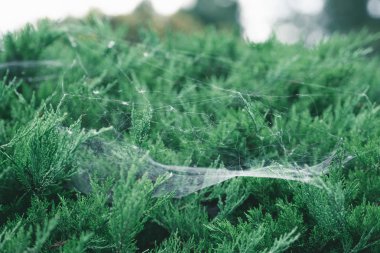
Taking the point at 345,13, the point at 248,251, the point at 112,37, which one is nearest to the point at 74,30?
the point at 112,37

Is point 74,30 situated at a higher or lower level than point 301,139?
higher

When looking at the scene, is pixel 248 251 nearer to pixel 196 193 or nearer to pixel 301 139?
pixel 196 193

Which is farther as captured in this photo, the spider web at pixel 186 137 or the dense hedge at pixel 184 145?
the spider web at pixel 186 137

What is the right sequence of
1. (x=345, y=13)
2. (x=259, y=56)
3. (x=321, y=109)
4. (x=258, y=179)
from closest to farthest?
(x=258, y=179) < (x=321, y=109) < (x=259, y=56) < (x=345, y=13)

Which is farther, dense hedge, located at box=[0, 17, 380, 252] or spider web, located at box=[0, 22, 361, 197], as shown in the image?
spider web, located at box=[0, 22, 361, 197]

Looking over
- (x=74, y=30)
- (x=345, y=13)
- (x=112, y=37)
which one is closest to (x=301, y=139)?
(x=112, y=37)

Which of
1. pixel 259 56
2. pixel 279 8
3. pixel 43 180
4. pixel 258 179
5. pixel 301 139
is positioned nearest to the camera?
pixel 43 180

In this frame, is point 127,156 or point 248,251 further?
A: point 127,156
